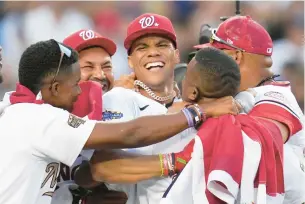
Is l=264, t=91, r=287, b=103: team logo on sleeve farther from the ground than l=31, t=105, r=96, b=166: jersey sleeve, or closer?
farther from the ground

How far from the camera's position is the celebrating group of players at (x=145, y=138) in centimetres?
261

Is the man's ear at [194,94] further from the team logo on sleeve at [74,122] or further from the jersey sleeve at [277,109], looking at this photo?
the team logo on sleeve at [74,122]

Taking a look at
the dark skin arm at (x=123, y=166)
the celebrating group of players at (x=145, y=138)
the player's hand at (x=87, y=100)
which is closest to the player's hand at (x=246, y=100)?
the celebrating group of players at (x=145, y=138)

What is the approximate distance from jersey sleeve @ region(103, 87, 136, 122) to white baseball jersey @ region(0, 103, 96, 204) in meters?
0.27

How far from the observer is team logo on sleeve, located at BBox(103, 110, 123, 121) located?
3.02 meters

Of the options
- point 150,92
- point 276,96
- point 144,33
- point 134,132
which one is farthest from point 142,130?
point 144,33

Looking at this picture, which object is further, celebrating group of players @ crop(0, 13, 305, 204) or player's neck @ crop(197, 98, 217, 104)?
player's neck @ crop(197, 98, 217, 104)

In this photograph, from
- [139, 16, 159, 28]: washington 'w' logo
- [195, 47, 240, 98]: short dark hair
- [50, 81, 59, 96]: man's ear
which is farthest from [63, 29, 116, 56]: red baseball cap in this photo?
[195, 47, 240, 98]: short dark hair

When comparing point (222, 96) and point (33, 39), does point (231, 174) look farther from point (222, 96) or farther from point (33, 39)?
point (33, 39)

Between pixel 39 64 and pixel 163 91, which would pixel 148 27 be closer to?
pixel 163 91

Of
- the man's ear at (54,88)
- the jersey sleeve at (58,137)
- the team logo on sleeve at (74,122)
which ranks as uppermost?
the man's ear at (54,88)

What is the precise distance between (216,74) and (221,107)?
0.14 m

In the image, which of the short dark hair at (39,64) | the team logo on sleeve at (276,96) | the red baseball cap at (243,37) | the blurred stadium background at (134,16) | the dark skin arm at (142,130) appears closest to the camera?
the dark skin arm at (142,130)

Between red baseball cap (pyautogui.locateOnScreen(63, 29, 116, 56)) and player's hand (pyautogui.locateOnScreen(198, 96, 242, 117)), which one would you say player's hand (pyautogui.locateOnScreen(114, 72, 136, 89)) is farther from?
player's hand (pyautogui.locateOnScreen(198, 96, 242, 117))
